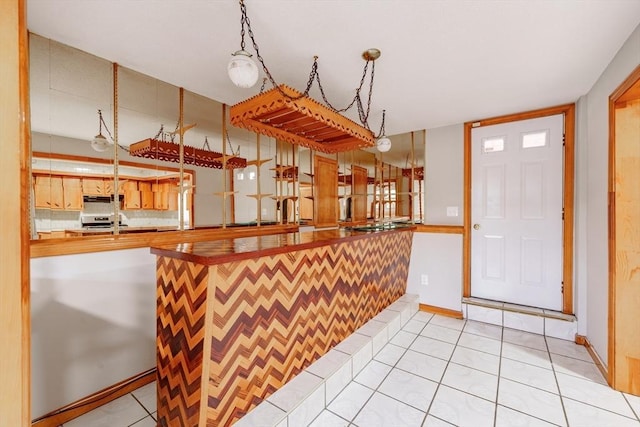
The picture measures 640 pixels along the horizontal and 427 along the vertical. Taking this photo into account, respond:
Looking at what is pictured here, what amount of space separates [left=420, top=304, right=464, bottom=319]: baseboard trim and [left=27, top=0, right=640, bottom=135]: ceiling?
8.68ft

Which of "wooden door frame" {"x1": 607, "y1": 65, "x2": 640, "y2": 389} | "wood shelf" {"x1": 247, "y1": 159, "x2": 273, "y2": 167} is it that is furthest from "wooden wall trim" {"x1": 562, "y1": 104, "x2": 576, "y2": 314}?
"wood shelf" {"x1": 247, "y1": 159, "x2": 273, "y2": 167}

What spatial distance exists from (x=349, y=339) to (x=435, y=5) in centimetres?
250

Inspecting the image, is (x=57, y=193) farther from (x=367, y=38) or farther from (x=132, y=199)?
(x=367, y=38)

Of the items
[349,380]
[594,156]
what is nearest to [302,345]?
[349,380]

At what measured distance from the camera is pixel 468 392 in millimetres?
2047

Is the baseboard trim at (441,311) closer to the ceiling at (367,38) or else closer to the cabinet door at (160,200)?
the ceiling at (367,38)

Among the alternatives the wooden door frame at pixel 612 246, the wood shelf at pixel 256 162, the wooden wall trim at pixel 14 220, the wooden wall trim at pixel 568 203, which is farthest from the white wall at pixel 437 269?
the wooden wall trim at pixel 14 220

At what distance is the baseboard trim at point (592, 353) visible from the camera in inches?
87.8

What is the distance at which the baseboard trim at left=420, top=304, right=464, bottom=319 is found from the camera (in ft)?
11.5

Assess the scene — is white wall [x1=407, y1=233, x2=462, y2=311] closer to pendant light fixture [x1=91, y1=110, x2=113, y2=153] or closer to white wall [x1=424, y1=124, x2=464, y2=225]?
white wall [x1=424, y1=124, x2=464, y2=225]

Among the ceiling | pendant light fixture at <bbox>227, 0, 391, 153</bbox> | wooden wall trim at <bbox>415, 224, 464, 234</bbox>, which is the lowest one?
wooden wall trim at <bbox>415, 224, 464, 234</bbox>

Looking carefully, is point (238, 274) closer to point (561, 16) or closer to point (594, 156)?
point (561, 16)

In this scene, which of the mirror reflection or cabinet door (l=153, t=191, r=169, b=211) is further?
cabinet door (l=153, t=191, r=169, b=211)

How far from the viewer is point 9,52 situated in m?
0.89
